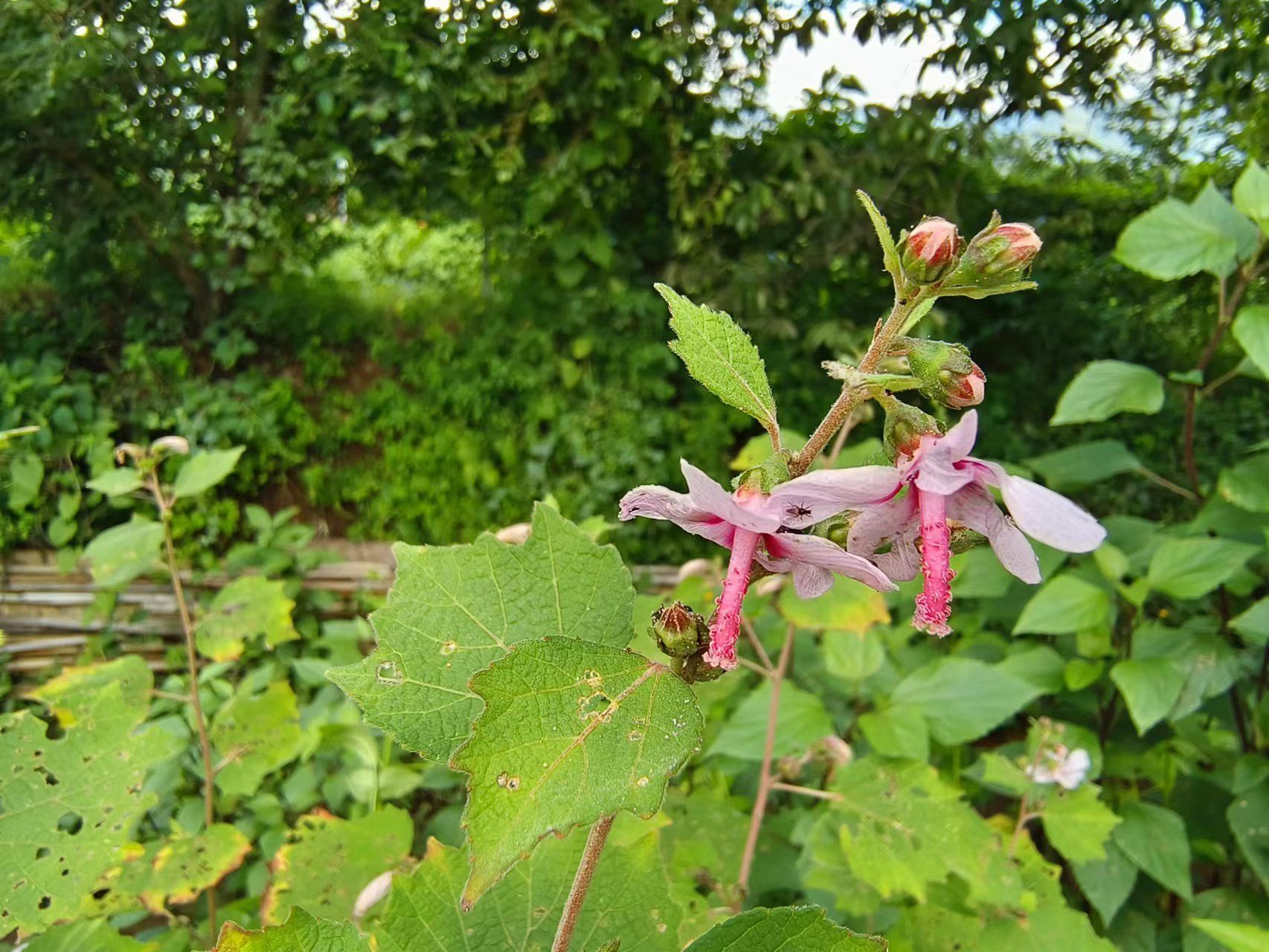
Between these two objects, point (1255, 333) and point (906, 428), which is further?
point (1255, 333)

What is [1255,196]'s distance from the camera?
1413 mm

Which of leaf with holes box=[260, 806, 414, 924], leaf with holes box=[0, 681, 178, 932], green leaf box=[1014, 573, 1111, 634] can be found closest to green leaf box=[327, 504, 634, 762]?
leaf with holes box=[0, 681, 178, 932]

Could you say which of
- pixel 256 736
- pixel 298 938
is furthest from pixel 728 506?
pixel 256 736

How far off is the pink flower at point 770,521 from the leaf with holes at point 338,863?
766mm

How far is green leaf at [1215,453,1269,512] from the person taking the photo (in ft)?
4.53

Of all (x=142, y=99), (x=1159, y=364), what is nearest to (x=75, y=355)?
(x=142, y=99)

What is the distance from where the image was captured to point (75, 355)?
2.81 metres

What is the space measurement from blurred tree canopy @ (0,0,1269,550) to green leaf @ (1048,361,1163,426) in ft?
4.12

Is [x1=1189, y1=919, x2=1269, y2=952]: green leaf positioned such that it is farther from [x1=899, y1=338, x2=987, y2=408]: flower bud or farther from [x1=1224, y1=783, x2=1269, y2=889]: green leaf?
[x1=899, y1=338, x2=987, y2=408]: flower bud

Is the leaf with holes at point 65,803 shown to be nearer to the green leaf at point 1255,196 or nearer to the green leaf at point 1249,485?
the green leaf at point 1249,485

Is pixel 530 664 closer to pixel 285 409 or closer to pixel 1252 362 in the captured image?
pixel 1252 362

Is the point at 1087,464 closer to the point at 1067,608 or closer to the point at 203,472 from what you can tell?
the point at 1067,608

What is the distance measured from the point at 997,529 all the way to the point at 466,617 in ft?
1.08

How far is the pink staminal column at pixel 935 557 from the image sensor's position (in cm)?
43
